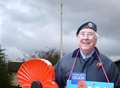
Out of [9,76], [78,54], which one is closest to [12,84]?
[9,76]

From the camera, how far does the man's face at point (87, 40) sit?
512 cm

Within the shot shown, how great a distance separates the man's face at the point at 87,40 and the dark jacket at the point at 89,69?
13 centimetres

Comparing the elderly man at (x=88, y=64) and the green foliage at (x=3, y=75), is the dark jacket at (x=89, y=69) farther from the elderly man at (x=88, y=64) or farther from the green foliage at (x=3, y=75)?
the green foliage at (x=3, y=75)

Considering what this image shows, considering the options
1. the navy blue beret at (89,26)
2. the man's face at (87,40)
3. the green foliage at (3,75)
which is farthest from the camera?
the green foliage at (3,75)

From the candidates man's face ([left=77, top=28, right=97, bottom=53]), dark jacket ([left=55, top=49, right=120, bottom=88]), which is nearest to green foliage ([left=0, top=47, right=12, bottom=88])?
dark jacket ([left=55, top=49, right=120, bottom=88])

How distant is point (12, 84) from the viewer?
2733 centimetres

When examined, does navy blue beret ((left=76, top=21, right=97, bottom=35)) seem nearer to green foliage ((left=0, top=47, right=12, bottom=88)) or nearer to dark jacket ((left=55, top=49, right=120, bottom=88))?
dark jacket ((left=55, top=49, right=120, bottom=88))

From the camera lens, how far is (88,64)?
5.23 m

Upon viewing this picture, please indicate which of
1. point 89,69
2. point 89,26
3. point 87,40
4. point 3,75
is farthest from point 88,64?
point 3,75

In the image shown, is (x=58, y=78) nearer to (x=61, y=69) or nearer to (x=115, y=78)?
(x=61, y=69)

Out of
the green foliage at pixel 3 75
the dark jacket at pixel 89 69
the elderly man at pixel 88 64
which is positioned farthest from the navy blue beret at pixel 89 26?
the green foliage at pixel 3 75

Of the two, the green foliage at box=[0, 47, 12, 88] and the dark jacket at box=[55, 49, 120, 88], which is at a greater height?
the dark jacket at box=[55, 49, 120, 88]

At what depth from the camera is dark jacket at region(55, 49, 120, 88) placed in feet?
16.9

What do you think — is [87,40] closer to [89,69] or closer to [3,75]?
[89,69]
